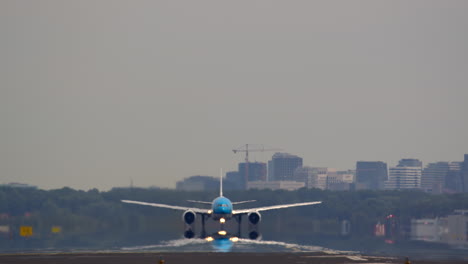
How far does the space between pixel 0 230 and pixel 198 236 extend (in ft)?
105

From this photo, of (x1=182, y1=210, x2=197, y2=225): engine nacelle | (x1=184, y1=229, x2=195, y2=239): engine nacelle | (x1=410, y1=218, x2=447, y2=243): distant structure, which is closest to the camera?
(x1=184, y1=229, x2=195, y2=239): engine nacelle

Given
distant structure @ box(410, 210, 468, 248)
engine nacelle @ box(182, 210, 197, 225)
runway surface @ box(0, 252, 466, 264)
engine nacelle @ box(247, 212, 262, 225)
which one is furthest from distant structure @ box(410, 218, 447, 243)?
runway surface @ box(0, 252, 466, 264)

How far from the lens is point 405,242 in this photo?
146m

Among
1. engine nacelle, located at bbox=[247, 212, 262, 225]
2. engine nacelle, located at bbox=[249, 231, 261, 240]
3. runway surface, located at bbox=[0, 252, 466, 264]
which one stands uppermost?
engine nacelle, located at bbox=[247, 212, 262, 225]

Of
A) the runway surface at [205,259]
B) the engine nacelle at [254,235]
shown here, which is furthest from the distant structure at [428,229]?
the runway surface at [205,259]

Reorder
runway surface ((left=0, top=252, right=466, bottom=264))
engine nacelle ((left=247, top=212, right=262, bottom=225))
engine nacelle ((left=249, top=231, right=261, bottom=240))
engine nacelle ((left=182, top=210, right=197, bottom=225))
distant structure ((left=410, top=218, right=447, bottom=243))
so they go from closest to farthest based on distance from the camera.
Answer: runway surface ((left=0, top=252, right=466, bottom=264)) < engine nacelle ((left=249, top=231, right=261, bottom=240)) < engine nacelle ((left=182, top=210, right=197, bottom=225)) < engine nacelle ((left=247, top=212, right=262, bottom=225)) < distant structure ((left=410, top=218, right=447, bottom=243))

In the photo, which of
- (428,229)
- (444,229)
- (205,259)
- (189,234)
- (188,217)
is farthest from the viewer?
(428,229)

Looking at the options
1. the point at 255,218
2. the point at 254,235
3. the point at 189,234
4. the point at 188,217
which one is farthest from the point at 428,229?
the point at 189,234

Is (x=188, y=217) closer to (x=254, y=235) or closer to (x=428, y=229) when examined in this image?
(x=254, y=235)

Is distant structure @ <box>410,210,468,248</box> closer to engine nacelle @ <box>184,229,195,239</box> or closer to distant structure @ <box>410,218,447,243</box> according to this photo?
distant structure @ <box>410,218,447,243</box>

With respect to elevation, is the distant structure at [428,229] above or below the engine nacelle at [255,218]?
below

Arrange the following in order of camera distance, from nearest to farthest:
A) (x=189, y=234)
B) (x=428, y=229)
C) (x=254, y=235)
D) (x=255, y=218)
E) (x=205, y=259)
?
1. (x=205, y=259)
2. (x=189, y=234)
3. (x=254, y=235)
4. (x=255, y=218)
5. (x=428, y=229)

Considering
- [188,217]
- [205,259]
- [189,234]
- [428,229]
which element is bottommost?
[205,259]

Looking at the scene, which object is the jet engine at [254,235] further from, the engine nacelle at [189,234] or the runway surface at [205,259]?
the runway surface at [205,259]
